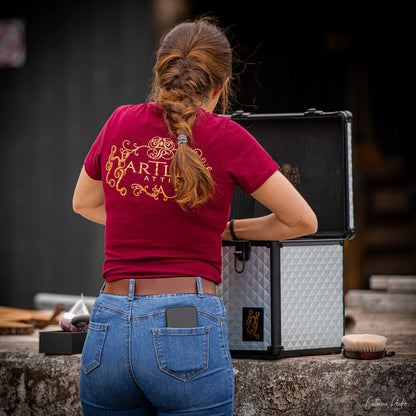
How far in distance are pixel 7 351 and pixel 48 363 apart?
22cm

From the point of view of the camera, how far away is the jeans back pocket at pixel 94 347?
1588mm

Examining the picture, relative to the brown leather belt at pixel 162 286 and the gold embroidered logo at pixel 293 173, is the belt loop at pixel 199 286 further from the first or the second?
the gold embroidered logo at pixel 293 173

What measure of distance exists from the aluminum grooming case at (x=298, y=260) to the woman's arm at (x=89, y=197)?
1.73 ft

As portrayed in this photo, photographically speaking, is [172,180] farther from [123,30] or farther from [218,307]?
[123,30]

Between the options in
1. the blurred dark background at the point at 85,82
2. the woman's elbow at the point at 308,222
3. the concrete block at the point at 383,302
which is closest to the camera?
the woman's elbow at the point at 308,222

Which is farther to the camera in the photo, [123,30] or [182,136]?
[123,30]

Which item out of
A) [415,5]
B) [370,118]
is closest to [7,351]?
[415,5]

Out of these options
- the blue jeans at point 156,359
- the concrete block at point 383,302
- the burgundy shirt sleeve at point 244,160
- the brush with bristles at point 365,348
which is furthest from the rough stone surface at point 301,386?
the concrete block at point 383,302

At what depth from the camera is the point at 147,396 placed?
157 centimetres

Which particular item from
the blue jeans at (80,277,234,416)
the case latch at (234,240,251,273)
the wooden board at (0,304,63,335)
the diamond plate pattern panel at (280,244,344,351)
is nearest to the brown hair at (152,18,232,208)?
the blue jeans at (80,277,234,416)

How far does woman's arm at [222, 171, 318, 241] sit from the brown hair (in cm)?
17

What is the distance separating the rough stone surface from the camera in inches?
90.7

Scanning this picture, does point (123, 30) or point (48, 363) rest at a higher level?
point (123, 30)

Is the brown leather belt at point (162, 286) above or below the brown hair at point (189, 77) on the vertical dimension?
below
